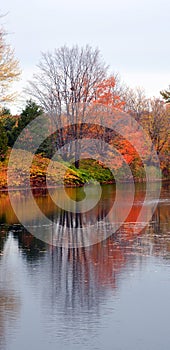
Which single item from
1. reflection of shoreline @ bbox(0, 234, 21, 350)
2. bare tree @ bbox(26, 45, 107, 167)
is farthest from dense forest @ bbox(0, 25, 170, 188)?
reflection of shoreline @ bbox(0, 234, 21, 350)

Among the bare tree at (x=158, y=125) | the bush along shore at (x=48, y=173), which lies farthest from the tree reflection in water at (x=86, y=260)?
the bare tree at (x=158, y=125)

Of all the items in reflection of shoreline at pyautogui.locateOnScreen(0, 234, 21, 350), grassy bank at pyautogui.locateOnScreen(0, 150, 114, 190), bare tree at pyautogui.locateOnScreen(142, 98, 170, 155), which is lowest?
reflection of shoreline at pyautogui.locateOnScreen(0, 234, 21, 350)

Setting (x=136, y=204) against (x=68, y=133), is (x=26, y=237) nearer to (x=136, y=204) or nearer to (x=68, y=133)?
(x=136, y=204)

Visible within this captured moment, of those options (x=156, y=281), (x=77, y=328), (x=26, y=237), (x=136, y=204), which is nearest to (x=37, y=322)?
(x=77, y=328)

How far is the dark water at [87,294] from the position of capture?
314 inches

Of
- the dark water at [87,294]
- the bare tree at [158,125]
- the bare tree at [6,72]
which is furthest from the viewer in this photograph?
the bare tree at [158,125]

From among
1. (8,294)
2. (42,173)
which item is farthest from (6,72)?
(8,294)

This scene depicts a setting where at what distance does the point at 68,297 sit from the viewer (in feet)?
33.1

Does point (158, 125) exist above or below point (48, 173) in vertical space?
above

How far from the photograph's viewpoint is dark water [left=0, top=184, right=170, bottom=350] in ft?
26.2

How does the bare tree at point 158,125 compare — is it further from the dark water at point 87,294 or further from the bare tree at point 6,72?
the dark water at point 87,294

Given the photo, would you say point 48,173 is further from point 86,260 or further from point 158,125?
point 86,260

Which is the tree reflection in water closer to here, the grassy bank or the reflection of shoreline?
the reflection of shoreline

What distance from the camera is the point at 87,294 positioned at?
33.6 ft
